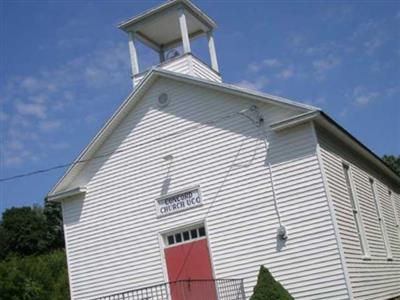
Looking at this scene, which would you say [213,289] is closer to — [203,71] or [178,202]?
[178,202]

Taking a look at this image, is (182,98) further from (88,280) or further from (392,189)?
(392,189)

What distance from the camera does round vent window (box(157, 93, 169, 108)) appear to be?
1734cm

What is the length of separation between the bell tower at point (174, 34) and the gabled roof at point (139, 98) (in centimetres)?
123

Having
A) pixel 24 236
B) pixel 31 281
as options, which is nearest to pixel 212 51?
pixel 31 281

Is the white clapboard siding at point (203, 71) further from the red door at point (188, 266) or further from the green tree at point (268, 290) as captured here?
the green tree at point (268, 290)

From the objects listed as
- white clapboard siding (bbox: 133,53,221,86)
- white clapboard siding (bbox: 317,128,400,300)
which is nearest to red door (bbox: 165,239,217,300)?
white clapboard siding (bbox: 317,128,400,300)

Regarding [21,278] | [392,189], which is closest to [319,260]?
[392,189]

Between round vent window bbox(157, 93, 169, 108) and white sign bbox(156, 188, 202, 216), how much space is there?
2.82 m

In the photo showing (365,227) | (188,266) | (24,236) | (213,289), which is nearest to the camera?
(213,289)

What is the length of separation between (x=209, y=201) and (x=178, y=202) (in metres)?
1.01

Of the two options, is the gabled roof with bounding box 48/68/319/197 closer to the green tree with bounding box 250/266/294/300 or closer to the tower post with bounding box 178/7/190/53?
the tower post with bounding box 178/7/190/53

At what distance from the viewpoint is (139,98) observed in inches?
698

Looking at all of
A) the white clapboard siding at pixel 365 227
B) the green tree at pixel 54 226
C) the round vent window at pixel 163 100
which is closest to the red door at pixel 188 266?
the white clapboard siding at pixel 365 227

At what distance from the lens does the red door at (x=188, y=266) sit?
15.4 metres
